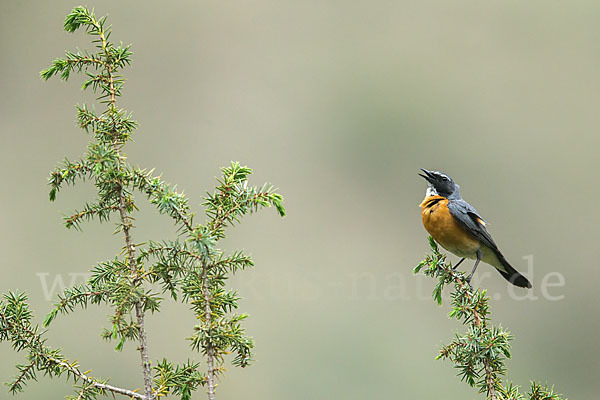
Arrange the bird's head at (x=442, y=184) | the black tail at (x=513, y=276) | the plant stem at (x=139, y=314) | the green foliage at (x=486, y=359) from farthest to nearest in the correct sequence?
the bird's head at (x=442, y=184)
the black tail at (x=513, y=276)
the green foliage at (x=486, y=359)
the plant stem at (x=139, y=314)

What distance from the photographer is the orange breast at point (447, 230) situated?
57.2 inches

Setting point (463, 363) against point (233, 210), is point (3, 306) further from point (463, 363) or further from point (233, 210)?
point (463, 363)

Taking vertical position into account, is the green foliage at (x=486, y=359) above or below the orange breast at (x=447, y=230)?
below

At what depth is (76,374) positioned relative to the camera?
0.65 metres

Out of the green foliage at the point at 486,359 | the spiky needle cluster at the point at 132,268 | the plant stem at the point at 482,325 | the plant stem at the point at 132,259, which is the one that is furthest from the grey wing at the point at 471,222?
the plant stem at the point at 132,259

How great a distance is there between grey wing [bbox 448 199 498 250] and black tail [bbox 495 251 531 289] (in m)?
0.04

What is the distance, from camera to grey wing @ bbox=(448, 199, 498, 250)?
4.75 ft

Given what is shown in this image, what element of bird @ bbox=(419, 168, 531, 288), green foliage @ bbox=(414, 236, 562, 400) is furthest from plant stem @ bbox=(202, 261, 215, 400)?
bird @ bbox=(419, 168, 531, 288)

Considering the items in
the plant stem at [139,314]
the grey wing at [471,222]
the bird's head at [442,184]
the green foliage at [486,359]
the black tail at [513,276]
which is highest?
the bird's head at [442,184]

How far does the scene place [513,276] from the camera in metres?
1.46

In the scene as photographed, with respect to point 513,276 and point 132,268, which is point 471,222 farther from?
point 132,268

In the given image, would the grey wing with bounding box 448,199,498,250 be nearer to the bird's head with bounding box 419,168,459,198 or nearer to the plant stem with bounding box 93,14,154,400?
the bird's head with bounding box 419,168,459,198

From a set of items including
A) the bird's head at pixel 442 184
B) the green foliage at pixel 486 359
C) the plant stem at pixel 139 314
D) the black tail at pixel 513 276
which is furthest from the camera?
the bird's head at pixel 442 184

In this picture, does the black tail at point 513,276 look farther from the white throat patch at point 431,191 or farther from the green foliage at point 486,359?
the green foliage at point 486,359
